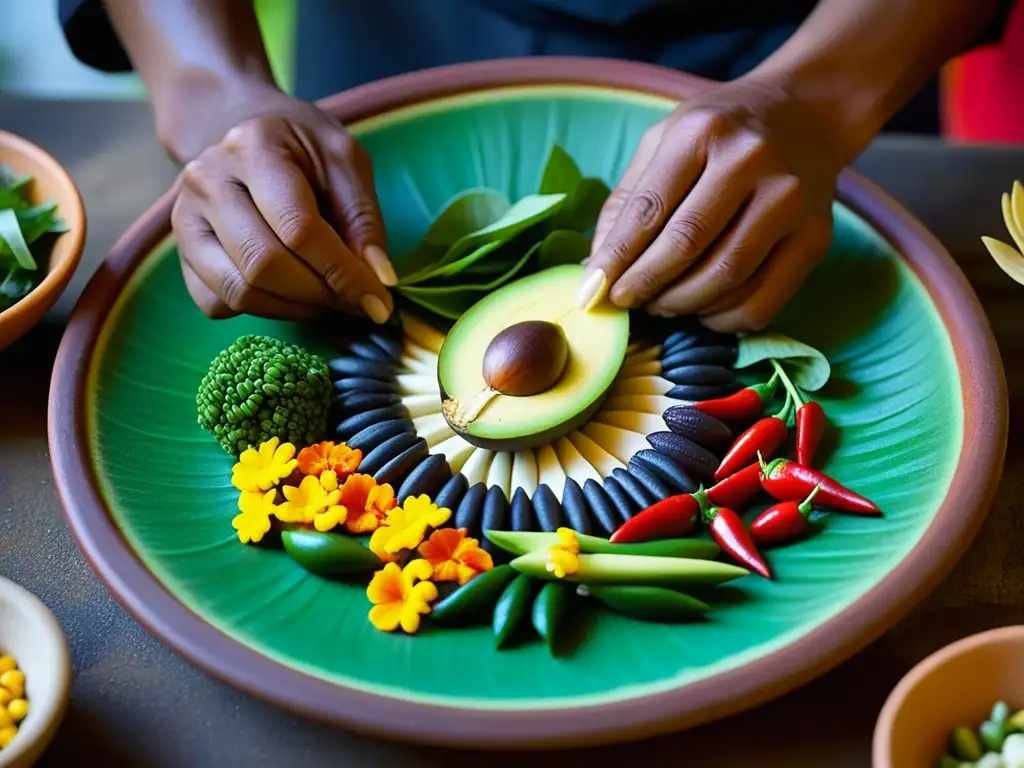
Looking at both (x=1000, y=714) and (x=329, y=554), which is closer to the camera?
(x=1000, y=714)

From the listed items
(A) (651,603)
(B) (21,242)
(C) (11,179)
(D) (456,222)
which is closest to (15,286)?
(B) (21,242)

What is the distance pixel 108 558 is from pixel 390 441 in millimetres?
309

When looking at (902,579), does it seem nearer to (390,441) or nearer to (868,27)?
(390,441)

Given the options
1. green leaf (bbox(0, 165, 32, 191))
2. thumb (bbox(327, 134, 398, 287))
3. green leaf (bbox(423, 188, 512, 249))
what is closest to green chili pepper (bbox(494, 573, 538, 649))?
thumb (bbox(327, 134, 398, 287))

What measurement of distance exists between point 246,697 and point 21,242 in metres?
0.64

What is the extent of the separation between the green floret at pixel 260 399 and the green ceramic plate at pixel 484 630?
2.5 inches

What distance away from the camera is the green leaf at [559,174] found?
141cm

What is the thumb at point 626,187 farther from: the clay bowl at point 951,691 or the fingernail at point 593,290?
the clay bowl at point 951,691

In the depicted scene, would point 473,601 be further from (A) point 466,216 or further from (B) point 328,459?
(A) point 466,216

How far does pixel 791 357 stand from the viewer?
1240mm

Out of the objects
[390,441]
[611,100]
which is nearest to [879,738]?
[390,441]

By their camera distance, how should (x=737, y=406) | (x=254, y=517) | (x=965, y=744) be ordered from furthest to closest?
1. (x=737, y=406)
2. (x=254, y=517)
3. (x=965, y=744)

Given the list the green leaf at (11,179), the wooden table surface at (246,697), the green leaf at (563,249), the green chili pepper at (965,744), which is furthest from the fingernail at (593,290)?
the green leaf at (11,179)

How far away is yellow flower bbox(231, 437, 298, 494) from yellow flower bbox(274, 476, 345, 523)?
0.02m
